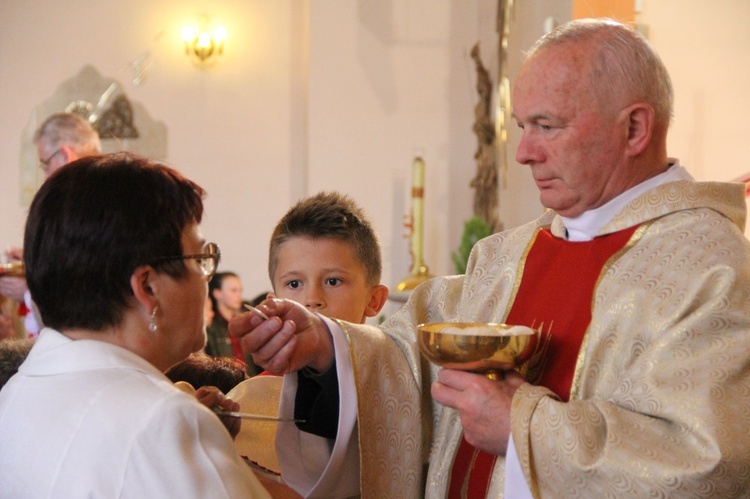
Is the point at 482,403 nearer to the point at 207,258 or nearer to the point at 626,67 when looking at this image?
the point at 207,258

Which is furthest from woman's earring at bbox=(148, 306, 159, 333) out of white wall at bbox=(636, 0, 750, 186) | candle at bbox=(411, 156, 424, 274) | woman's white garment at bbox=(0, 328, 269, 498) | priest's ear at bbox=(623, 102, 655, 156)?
candle at bbox=(411, 156, 424, 274)

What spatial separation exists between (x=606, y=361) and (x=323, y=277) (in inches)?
42.2

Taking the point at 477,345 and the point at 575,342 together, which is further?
the point at 575,342

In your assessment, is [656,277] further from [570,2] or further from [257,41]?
[257,41]

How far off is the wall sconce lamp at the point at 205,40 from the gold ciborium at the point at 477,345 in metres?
7.58

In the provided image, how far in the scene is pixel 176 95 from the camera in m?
9.25

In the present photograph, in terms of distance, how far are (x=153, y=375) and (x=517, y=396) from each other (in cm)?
79

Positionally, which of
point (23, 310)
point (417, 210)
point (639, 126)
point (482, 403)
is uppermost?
point (639, 126)

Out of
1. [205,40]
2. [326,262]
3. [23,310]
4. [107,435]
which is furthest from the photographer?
[205,40]

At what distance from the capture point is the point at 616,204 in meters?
2.35

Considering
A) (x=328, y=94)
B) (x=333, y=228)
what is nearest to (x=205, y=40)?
(x=328, y=94)

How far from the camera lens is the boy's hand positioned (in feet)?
7.50

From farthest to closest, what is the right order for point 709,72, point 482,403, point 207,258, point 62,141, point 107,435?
point 62,141, point 709,72, point 482,403, point 207,258, point 107,435

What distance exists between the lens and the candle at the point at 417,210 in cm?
721
